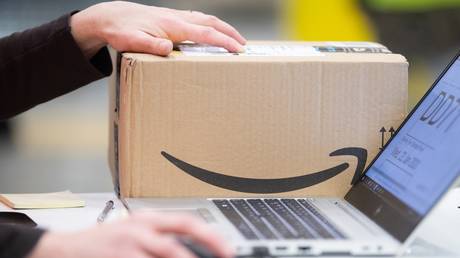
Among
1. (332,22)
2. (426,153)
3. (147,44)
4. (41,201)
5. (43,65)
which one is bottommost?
(41,201)

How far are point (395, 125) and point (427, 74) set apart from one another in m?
2.33

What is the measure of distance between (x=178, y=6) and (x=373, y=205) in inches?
111

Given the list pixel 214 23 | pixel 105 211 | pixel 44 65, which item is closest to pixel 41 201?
pixel 105 211

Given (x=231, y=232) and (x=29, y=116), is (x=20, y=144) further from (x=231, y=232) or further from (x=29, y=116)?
(x=231, y=232)

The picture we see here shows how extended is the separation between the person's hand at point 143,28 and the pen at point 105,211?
23cm

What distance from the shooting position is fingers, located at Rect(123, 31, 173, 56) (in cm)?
131

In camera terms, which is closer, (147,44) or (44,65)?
(147,44)

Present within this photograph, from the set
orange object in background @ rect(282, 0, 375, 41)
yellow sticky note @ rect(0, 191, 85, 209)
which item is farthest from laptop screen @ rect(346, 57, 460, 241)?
orange object in background @ rect(282, 0, 375, 41)

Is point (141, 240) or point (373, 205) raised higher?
point (373, 205)

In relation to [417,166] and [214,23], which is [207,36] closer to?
[214,23]

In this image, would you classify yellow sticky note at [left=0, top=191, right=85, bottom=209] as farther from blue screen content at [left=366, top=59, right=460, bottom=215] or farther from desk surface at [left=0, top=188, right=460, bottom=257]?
blue screen content at [left=366, top=59, right=460, bottom=215]

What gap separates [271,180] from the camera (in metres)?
1.32

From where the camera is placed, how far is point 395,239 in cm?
109

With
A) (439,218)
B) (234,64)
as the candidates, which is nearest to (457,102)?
(439,218)
